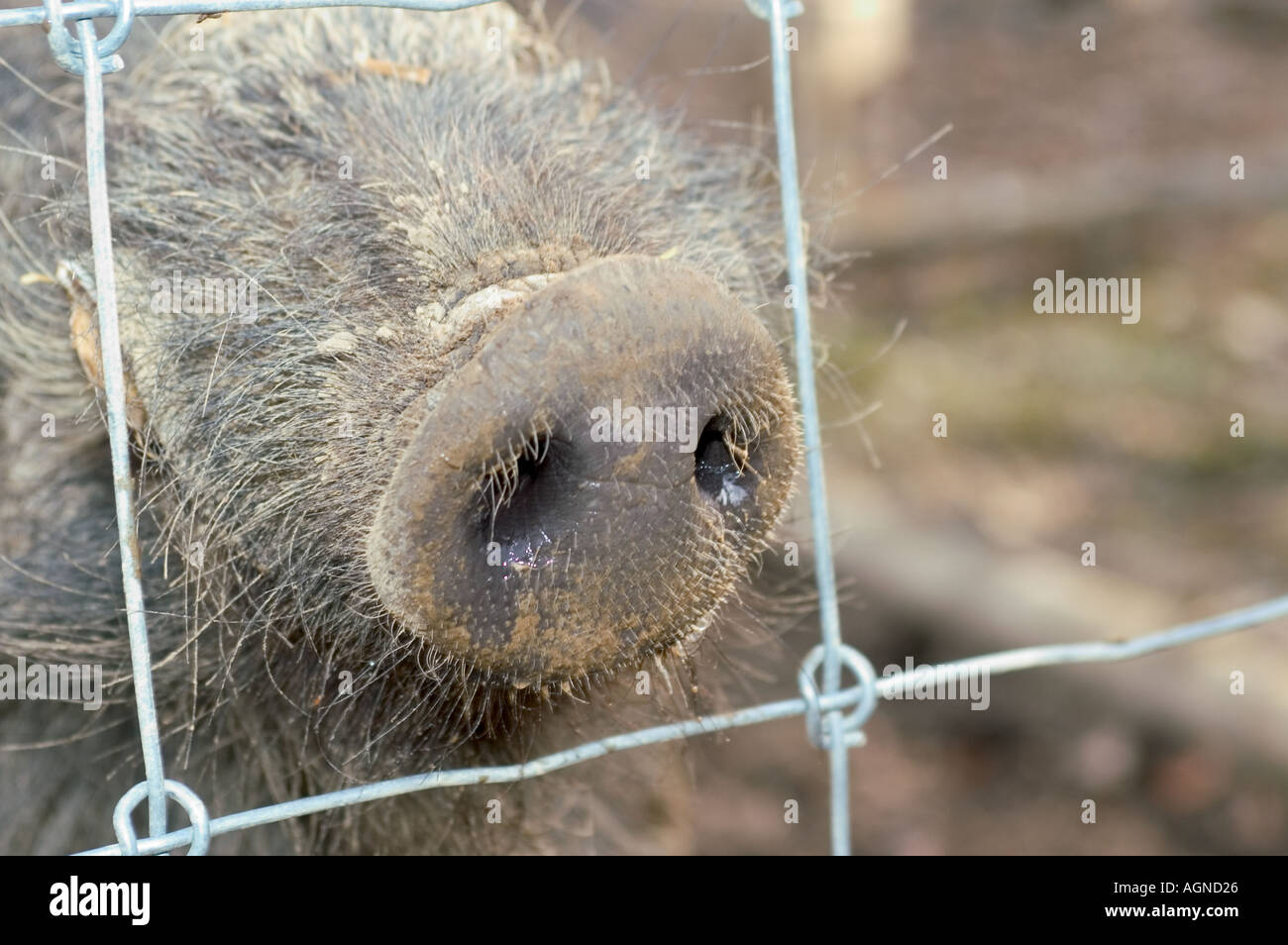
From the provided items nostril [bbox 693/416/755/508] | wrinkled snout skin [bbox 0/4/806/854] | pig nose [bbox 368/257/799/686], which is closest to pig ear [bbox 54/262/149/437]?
wrinkled snout skin [bbox 0/4/806/854]

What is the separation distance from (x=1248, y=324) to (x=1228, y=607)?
2240 millimetres

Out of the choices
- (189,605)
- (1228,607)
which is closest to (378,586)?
(189,605)

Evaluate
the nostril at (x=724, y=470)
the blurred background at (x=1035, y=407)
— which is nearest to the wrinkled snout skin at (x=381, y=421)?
the nostril at (x=724, y=470)

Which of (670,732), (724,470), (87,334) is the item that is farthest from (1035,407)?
(87,334)

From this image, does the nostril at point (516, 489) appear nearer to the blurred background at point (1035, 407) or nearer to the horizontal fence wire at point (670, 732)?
the horizontal fence wire at point (670, 732)

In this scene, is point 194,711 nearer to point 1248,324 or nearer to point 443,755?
point 443,755

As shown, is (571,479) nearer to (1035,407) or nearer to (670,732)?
(670,732)

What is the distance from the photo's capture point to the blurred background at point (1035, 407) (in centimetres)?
371

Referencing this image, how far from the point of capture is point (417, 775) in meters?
1.82

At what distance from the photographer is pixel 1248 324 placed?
5.89 m
